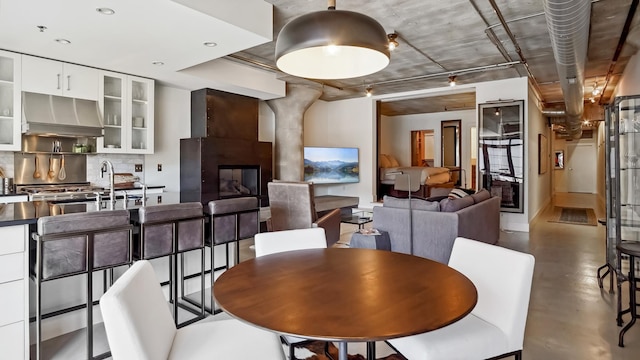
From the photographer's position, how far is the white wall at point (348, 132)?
27.8 ft

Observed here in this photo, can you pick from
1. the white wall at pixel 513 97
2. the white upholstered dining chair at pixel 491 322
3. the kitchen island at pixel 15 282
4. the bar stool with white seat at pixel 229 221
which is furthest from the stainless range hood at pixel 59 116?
the white wall at pixel 513 97

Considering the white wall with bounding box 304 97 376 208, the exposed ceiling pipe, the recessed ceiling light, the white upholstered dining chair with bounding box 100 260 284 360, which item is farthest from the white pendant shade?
the white wall with bounding box 304 97 376 208

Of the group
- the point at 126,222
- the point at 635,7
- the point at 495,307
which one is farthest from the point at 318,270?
the point at 635,7

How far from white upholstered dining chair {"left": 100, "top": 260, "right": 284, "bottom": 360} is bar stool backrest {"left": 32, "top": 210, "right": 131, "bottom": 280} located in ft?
2.86

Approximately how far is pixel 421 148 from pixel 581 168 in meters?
7.94

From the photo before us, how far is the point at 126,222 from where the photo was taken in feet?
7.88

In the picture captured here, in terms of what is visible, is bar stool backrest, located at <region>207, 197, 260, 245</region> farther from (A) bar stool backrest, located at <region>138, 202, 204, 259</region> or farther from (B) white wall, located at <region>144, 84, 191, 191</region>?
(B) white wall, located at <region>144, 84, 191, 191</region>

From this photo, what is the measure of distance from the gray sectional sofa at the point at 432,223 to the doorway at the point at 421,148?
725 cm

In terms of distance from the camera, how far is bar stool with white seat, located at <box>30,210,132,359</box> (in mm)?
2066

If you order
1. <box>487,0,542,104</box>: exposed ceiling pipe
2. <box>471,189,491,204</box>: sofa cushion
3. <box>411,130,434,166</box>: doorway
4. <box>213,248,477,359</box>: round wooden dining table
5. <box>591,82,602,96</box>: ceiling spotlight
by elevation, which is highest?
<box>591,82,602,96</box>: ceiling spotlight

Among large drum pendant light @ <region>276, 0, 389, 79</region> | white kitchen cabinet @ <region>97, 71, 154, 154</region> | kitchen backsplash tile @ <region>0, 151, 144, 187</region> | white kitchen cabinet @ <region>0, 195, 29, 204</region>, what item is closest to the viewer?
large drum pendant light @ <region>276, 0, 389, 79</region>

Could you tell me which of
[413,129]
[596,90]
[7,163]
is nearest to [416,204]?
[7,163]

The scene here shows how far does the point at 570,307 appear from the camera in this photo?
126 inches

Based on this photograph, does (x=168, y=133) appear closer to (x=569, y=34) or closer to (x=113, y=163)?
(x=113, y=163)
